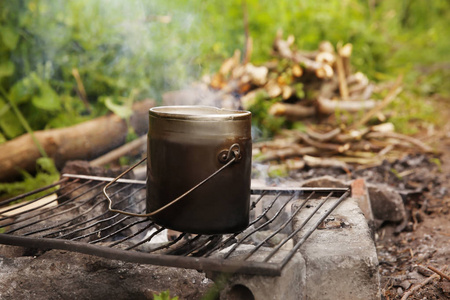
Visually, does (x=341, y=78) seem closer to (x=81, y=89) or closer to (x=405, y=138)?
(x=405, y=138)

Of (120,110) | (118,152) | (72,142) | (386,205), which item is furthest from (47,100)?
(386,205)

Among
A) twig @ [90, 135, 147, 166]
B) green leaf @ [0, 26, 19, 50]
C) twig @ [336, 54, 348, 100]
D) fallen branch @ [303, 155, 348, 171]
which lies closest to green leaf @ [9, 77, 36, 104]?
green leaf @ [0, 26, 19, 50]

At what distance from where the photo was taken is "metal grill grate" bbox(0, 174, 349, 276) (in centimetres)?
152

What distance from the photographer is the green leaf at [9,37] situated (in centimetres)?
425

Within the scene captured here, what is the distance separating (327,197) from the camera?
2.27 meters

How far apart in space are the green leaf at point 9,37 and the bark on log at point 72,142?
0.98m

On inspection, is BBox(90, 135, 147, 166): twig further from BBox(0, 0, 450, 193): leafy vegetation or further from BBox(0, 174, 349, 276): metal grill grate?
BBox(0, 174, 349, 276): metal grill grate

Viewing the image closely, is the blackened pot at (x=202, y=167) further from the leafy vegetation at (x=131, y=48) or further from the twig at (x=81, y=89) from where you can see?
the twig at (x=81, y=89)

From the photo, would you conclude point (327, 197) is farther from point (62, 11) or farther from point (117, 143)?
point (62, 11)

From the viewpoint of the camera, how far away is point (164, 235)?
2.56 meters

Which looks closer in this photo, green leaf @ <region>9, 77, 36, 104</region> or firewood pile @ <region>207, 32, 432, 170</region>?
green leaf @ <region>9, 77, 36, 104</region>

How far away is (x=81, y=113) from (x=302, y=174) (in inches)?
111

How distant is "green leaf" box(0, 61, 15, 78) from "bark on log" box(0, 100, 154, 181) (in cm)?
72

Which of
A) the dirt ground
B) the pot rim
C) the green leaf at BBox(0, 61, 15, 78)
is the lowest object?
the dirt ground
